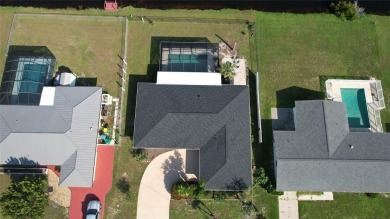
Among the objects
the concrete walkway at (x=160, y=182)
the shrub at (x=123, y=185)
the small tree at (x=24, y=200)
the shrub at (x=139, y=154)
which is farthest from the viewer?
the shrub at (x=139, y=154)

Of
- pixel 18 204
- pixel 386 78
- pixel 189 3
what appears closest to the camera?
pixel 18 204

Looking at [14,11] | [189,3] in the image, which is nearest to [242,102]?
[189,3]

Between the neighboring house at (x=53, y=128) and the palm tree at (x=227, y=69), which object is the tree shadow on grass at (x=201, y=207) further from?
the palm tree at (x=227, y=69)

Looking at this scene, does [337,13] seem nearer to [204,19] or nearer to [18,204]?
[204,19]

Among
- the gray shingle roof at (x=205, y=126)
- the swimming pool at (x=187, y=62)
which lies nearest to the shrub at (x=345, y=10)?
the gray shingle roof at (x=205, y=126)

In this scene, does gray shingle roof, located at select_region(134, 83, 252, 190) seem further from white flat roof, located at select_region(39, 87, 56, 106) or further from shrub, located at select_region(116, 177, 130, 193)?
white flat roof, located at select_region(39, 87, 56, 106)

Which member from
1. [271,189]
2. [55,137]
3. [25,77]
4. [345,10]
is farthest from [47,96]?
[345,10]

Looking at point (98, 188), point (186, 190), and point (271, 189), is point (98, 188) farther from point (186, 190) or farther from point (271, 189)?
point (271, 189)
